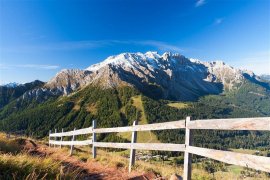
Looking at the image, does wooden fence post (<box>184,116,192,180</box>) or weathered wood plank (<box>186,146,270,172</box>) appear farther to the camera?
wooden fence post (<box>184,116,192,180</box>)

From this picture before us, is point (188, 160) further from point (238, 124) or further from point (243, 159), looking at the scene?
point (243, 159)

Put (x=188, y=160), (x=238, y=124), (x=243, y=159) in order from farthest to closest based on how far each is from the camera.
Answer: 1. (x=188, y=160)
2. (x=238, y=124)
3. (x=243, y=159)

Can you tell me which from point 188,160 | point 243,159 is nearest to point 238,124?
point 243,159

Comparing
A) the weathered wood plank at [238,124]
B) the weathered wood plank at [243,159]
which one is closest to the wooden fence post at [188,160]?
the weathered wood plank at [238,124]

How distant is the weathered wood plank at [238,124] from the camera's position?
5.23m

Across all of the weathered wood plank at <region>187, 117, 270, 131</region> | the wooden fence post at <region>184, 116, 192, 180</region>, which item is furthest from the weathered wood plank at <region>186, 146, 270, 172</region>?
the wooden fence post at <region>184, 116, 192, 180</region>

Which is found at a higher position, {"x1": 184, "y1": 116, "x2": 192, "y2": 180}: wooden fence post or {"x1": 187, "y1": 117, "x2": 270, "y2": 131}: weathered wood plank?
{"x1": 187, "y1": 117, "x2": 270, "y2": 131}: weathered wood plank

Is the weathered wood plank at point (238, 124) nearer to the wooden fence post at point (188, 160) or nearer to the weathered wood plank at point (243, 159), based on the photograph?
the wooden fence post at point (188, 160)

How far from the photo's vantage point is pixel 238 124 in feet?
19.9

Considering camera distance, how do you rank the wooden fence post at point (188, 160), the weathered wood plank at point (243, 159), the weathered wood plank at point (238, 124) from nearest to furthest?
1. the weathered wood plank at point (243, 159)
2. the weathered wood plank at point (238, 124)
3. the wooden fence post at point (188, 160)

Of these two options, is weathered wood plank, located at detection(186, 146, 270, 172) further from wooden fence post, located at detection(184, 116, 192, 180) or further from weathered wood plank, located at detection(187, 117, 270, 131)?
wooden fence post, located at detection(184, 116, 192, 180)

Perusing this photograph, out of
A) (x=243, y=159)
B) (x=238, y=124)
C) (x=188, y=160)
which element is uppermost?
(x=238, y=124)

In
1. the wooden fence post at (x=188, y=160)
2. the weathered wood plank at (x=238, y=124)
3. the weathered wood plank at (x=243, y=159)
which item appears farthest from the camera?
the wooden fence post at (x=188, y=160)

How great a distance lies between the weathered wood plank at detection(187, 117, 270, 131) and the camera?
5228mm
